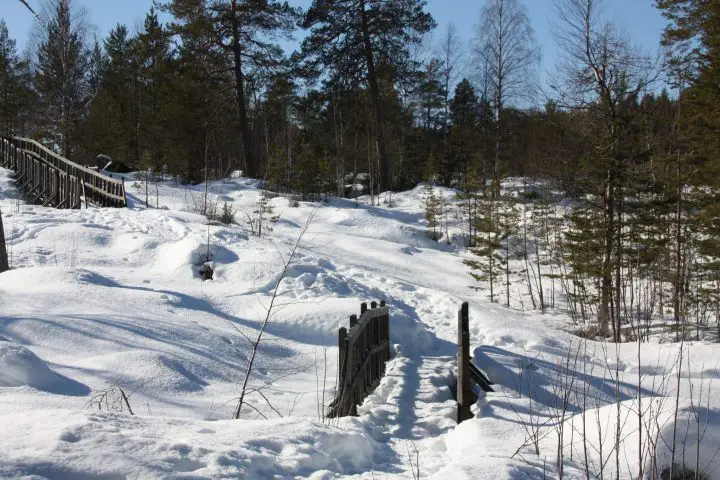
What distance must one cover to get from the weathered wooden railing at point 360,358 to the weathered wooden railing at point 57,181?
10.4 metres

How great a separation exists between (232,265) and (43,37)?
31.5m

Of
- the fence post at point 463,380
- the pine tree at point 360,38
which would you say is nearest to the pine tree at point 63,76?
the pine tree at point 360,38

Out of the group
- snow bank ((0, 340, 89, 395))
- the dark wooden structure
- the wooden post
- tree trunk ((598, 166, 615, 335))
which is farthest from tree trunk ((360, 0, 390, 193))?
snow bank ((0, 340, 89, 395))

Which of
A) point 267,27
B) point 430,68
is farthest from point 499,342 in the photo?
point 430,68

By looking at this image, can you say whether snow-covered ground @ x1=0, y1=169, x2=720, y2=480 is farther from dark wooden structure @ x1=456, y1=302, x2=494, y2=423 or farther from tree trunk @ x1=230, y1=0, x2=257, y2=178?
tree trunk @ x1=230, y1=0, x2=257, y2=178

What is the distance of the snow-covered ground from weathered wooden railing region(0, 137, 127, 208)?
1.60 metres

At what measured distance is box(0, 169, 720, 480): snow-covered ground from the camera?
272 cm

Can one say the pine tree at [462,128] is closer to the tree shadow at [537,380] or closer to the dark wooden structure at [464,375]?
the tree shadow at [537,380]

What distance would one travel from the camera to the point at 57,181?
642 inches

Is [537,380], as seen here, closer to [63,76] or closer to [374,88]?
[374,88]

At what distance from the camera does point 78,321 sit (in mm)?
5648

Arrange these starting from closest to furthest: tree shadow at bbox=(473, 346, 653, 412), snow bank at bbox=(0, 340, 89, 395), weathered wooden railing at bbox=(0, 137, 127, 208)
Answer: snow bank at bbox=(0, 340, 89, 395)
tree shadow at bbox=(473, 346, 653, 412)
weathered wooden railing at bbox=(0, 137, 127, 208)

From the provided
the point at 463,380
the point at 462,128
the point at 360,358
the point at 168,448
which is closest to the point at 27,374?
the point at 168,448

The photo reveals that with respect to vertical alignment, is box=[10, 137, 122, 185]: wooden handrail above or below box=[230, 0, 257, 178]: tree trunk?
below
